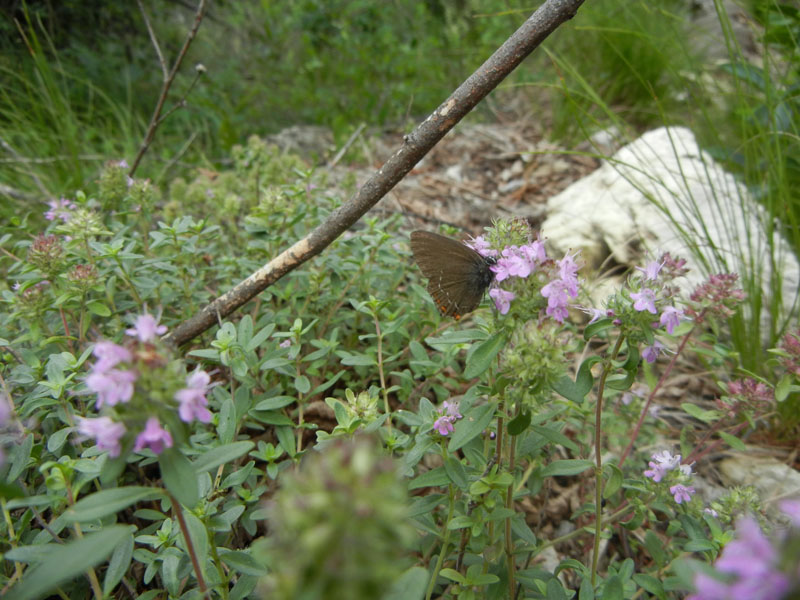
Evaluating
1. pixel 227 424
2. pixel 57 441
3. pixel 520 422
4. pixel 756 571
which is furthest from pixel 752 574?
pixel 57 441

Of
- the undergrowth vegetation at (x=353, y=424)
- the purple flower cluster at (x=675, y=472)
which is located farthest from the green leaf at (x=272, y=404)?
the purple flower cluster at (x=675, y=472)

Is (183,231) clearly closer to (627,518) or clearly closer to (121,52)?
(627,518)

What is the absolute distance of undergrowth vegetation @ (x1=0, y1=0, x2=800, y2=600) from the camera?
36.4 inches

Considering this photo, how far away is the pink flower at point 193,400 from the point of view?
3.28 feet

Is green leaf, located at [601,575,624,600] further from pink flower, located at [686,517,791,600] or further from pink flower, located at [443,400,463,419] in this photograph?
pink flower, located at [686,517,791,600]

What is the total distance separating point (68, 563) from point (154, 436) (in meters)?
0.24

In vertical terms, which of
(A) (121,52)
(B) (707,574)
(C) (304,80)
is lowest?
(A) (121,52)

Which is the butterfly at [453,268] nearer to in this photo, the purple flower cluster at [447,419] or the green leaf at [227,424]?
the purple flower cluster at [447,419]

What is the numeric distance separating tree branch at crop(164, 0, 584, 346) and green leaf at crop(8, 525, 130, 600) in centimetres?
116

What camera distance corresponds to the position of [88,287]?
1.97 meters

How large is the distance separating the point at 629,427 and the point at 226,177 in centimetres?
301

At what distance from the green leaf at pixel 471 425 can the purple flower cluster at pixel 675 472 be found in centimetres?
71

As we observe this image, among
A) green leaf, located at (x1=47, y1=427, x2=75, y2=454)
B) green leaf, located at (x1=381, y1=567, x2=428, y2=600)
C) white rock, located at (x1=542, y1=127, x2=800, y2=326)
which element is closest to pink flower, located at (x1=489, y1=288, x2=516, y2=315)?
green leaf, located at (x1=381, y1=567, x2=428, y2=600)

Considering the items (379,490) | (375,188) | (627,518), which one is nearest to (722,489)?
(627,518)
